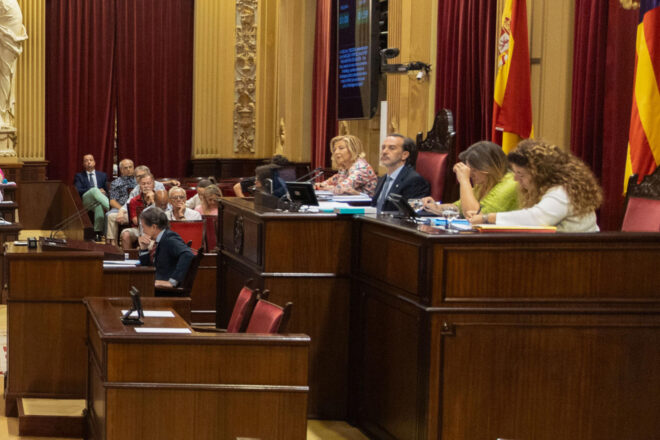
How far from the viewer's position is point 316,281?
5.03 metres

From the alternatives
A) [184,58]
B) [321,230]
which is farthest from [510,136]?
[184,58]

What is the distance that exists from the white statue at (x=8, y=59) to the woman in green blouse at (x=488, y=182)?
31.5 feet

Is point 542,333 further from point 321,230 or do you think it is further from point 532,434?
point 321,230

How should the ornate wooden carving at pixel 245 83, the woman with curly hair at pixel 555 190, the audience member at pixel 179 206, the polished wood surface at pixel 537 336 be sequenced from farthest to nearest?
the ornate wooden carving at pixel 245 83
the audience member at pixel 179 206
the woman with curly hair at pixel 555 190
the polished wood surface at pixel 537 336

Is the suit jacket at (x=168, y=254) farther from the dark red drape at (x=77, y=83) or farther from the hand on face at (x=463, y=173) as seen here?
the dark red drape at (x=77, y=83)

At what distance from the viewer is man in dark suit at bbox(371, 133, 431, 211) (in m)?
5.90

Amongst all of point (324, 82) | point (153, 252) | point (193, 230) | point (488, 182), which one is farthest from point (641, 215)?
point (324, 82)

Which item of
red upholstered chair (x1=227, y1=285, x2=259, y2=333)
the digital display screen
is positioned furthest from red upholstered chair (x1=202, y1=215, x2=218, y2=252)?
red upholstered chair (x1=227, y1=285, x2=259, y2=333)

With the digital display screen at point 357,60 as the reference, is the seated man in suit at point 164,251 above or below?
below

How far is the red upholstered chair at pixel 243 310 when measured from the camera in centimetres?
408

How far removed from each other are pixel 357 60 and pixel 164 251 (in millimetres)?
3984

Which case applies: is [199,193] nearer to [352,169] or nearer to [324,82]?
[352,169]

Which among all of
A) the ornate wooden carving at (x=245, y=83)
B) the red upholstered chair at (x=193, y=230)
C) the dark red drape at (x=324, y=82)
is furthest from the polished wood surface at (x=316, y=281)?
the ornate wooden carving at (x=245, y=83)

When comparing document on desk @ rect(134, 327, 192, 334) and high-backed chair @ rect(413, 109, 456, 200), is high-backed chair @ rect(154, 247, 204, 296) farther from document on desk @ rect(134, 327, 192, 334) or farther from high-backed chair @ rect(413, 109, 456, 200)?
document on desk @ rect(134, 327, 192, 334)
